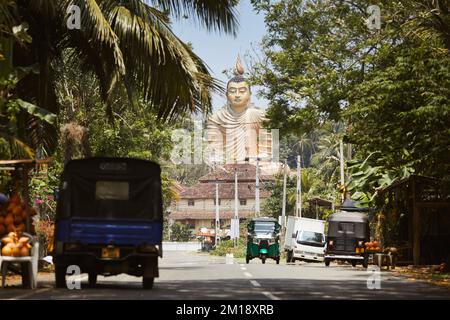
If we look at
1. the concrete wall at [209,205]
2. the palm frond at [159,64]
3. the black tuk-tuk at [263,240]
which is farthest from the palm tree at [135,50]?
the concrete wall at [209,205]

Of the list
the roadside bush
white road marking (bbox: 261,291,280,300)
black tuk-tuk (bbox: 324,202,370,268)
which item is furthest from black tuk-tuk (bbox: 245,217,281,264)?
white road marking (bbox: 261,291,280,300)

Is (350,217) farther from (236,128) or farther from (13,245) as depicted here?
(236,128)

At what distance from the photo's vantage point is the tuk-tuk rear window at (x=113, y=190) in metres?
20.9

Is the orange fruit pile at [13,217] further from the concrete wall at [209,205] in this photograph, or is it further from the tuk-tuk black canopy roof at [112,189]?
the concrete wall at [209,205]

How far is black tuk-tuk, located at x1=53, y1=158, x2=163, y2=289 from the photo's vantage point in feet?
65.9

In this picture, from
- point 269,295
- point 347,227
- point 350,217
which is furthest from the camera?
point 350,217

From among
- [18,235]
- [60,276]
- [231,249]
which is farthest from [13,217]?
[231,249]

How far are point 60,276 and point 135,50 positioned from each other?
5.30 metres

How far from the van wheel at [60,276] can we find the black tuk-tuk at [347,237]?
2711cm

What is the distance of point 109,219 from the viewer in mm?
20500

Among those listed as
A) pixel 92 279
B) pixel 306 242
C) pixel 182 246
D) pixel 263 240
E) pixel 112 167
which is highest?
pixel 112 167

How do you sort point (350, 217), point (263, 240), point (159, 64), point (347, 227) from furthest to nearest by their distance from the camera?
point (263, 240) → point (350, 217) → point (347, 227) → point (159, 64)
